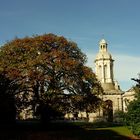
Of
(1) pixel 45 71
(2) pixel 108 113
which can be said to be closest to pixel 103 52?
(2) pixel 108 113

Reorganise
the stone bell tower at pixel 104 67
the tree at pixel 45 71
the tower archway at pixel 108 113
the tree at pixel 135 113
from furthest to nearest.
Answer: the stone bell tower at pixel 104 67, the tower archway at pixel 108 113, the tree at pixel 45 71, the tree at pixel 135 113

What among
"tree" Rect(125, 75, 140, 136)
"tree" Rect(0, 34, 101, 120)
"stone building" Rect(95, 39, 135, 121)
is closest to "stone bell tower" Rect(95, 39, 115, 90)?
"stone building" Rect(95, 39, 135, 121)

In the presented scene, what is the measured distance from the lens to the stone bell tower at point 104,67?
101875mm

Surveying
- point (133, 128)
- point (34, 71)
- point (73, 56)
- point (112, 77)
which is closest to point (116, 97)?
point (112, 77)

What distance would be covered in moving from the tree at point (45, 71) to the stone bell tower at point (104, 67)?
137ft

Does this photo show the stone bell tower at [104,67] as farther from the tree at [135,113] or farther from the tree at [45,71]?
the tree at [135,113]

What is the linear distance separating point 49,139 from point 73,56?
1955cm

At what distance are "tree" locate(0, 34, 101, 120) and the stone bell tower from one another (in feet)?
137

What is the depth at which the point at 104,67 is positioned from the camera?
104m

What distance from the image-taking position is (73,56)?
2381 inches

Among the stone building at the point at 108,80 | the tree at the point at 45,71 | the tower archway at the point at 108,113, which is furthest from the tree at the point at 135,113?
the stone building at the point at 108,80

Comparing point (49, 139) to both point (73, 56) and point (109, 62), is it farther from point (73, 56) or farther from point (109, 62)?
point (109, 62)

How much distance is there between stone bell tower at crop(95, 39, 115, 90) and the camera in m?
102

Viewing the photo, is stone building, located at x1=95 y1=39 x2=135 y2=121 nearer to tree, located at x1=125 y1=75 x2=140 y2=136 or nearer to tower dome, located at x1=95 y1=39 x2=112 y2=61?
tower dome, located at x1=95 y1=39 x2=112 y2=61
